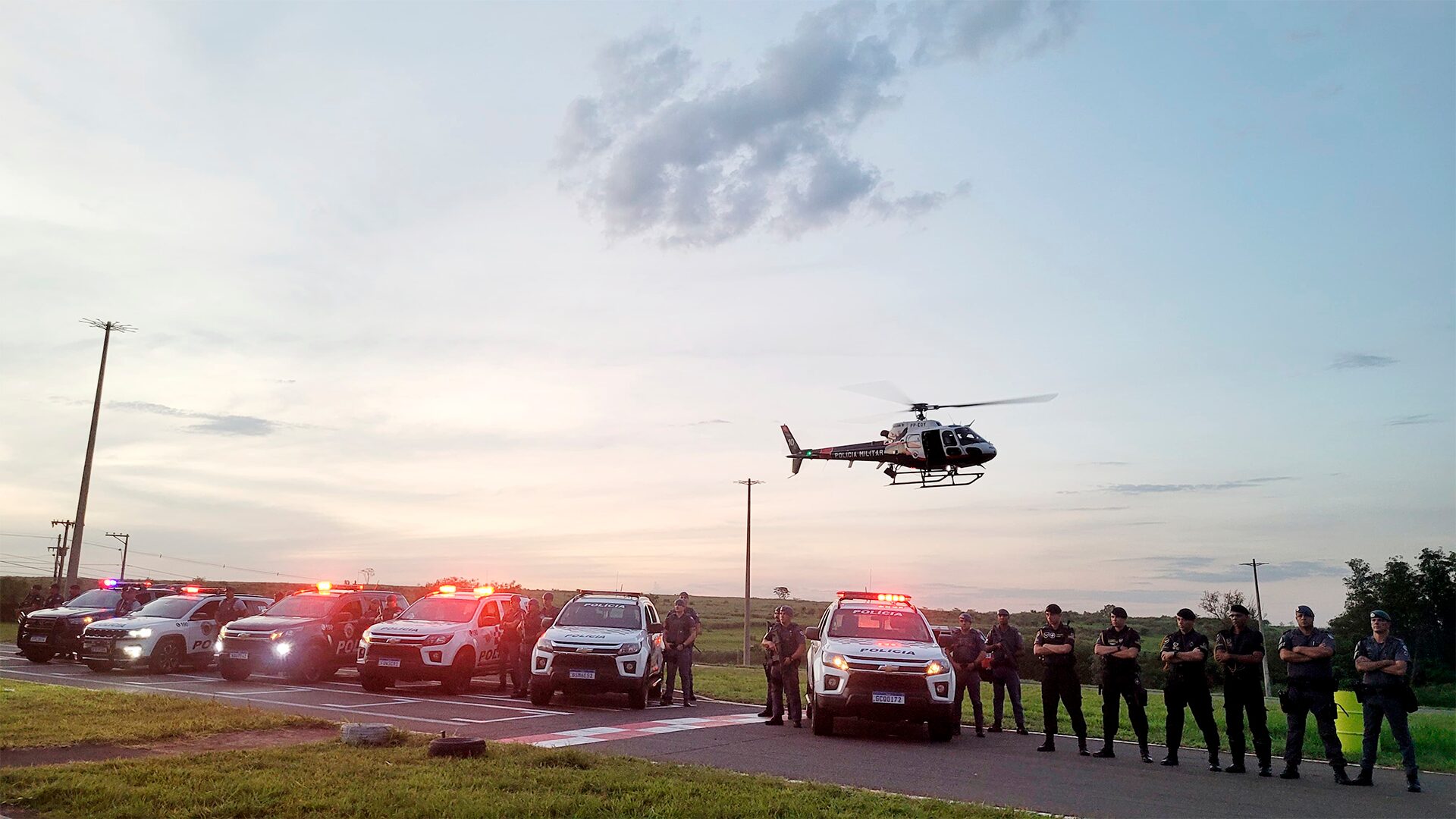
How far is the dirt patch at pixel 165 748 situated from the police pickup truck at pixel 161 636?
11.0 metres

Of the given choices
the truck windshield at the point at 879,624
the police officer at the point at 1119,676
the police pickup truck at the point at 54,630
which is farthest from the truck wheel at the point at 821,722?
the police pickup truck at the point at 54,630

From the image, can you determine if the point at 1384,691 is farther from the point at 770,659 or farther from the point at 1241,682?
the point at 770,659

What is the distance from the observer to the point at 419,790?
325 inches

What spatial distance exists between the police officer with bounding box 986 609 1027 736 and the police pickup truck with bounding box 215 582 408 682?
Result: 510 inches

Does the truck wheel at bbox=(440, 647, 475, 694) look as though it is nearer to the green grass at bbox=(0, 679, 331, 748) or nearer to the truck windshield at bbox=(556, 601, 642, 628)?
the truck windshield at bbox=(556, 601, 642, 628)

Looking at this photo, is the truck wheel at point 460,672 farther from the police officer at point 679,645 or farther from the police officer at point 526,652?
the police officer at point 679,645

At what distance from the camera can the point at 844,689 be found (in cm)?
1427

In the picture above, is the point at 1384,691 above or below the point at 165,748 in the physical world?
above

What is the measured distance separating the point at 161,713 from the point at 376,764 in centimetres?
544

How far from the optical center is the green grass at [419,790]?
7738mm

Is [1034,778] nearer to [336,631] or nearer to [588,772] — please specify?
[588,772]

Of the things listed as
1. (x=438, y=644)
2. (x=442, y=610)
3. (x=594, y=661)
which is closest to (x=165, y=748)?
(x=594, y=661)

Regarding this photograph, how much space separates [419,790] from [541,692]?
9380 millimetres

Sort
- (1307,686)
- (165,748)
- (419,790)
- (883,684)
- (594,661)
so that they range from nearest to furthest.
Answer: (419,790) < (165,748) < (1307,686) < (883,684) < (594,661)
